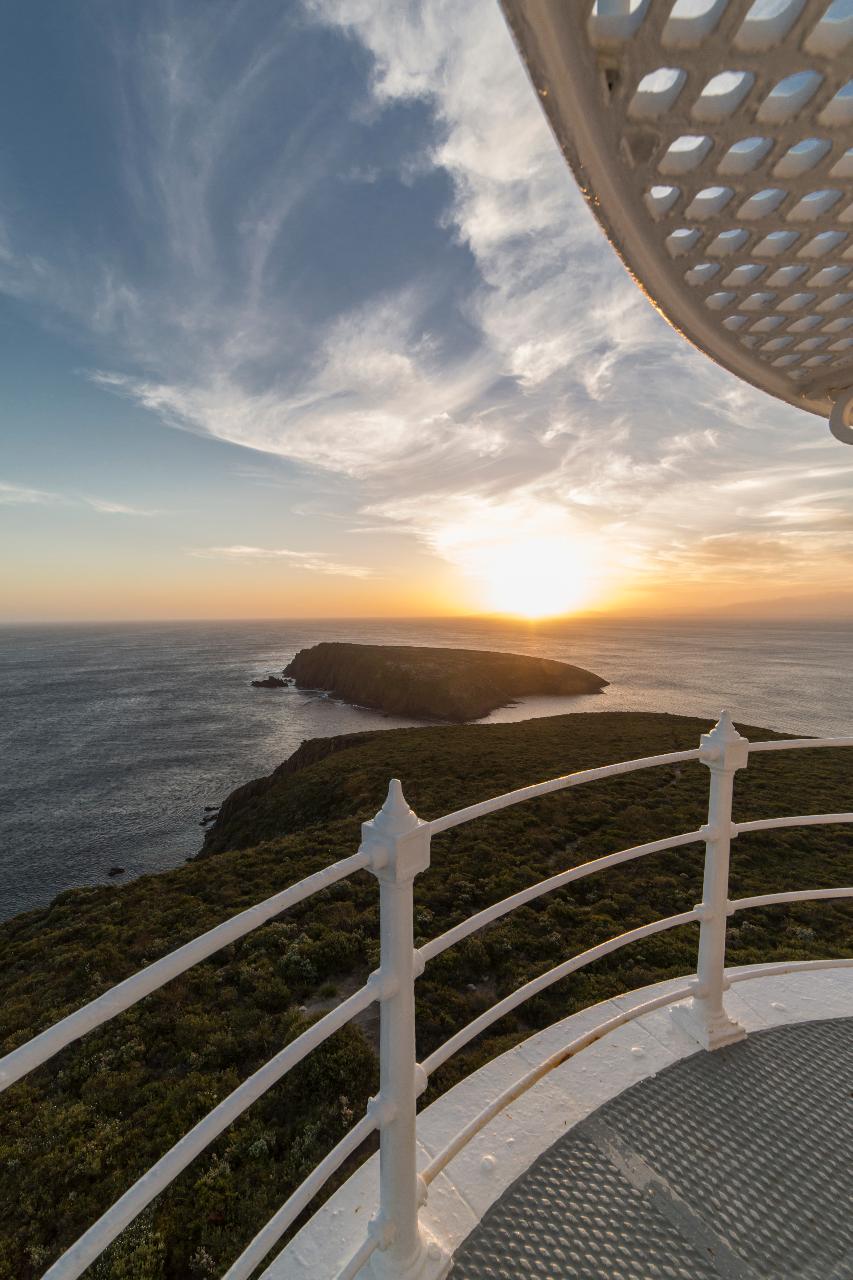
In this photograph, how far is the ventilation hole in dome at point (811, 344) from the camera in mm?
3278

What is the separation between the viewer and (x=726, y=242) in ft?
8.50

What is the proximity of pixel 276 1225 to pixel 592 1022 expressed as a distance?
2008mm

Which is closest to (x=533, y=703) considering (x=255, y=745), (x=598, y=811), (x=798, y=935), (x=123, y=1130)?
(x=255, y=745)

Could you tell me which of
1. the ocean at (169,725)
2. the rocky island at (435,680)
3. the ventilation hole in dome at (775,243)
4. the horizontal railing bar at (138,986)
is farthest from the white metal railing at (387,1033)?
the rocky island at (435,680)

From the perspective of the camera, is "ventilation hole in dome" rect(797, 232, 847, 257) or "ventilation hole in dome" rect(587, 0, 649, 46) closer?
"ventilation hole in dome" rect(587, 0, 649, 46)

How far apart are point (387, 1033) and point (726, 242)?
3.59m

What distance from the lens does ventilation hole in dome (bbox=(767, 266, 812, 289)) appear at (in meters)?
2.73

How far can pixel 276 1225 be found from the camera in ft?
5.02

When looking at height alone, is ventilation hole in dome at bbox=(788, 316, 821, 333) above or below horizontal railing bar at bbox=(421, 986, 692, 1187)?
above

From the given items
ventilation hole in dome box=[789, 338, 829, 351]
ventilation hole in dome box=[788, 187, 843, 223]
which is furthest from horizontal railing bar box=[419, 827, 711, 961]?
ventilation hole in dome box=[789, 338, 829, 351]

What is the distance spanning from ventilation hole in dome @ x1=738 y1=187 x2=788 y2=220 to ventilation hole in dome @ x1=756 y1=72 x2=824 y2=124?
0.34 m

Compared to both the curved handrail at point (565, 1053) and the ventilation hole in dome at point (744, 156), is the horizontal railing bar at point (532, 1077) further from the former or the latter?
the ventilation hole in dome at point (744, 156)

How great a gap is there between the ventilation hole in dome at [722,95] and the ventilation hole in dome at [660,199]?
0.27 meters

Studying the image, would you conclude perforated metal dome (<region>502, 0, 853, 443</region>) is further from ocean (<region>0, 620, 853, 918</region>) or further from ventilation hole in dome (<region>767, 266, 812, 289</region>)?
ocean (<region>0, 620, 853, 918</region>)
